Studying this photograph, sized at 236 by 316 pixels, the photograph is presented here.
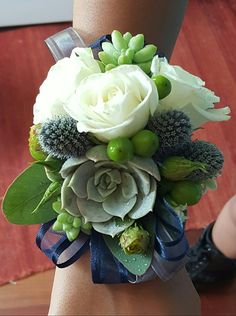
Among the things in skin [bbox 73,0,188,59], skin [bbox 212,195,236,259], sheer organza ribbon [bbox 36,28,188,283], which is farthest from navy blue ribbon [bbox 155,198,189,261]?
skin [bbox 212,195,236,259]

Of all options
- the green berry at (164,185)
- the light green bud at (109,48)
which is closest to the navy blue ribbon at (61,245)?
the green berry at (164,185)

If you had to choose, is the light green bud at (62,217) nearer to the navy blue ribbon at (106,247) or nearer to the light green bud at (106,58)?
the navy blue ribbon at (106,247)

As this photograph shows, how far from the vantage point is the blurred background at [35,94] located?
3.61 feet

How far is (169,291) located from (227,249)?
47 centimetres

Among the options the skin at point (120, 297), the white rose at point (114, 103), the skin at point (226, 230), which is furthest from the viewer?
the skin at point (226, 230)

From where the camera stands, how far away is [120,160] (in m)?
0.53

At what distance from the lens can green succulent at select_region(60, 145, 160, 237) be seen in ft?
1.82

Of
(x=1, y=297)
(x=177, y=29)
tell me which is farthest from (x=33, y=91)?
(x=177, y=29)

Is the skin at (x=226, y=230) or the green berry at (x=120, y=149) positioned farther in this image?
the skin at (x=226, y=230)

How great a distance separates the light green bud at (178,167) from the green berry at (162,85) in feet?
0.22

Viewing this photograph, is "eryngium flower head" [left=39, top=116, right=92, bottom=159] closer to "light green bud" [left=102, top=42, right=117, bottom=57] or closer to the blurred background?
"light green bud" [left=102, top=42, right=117, bottom=57]

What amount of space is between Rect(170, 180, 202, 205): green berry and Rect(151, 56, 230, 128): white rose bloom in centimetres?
7

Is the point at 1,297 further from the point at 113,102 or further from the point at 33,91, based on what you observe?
the point at 113,102

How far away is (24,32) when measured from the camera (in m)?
1.57
